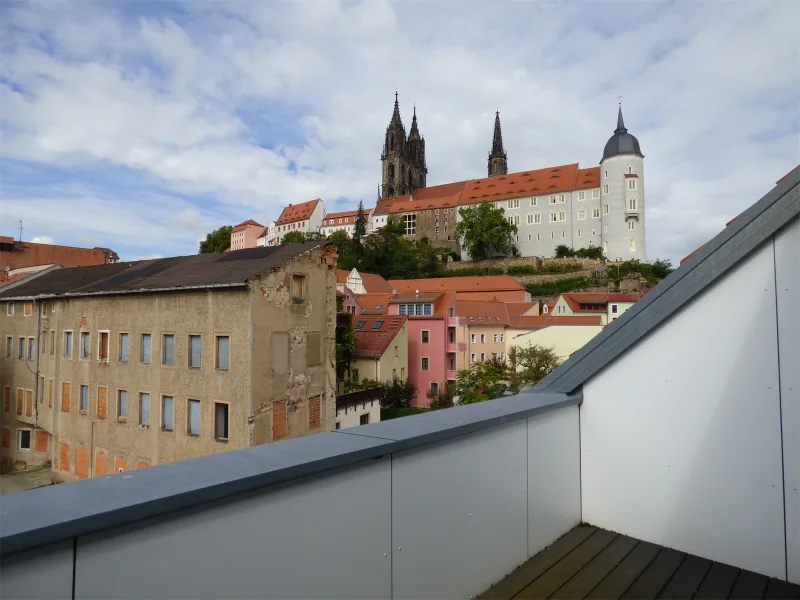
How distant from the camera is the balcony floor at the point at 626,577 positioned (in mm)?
2250

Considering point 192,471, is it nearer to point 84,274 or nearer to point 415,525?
point 415,525

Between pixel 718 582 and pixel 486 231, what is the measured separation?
73.8 meters

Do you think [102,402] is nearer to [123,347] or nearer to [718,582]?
[123,347]

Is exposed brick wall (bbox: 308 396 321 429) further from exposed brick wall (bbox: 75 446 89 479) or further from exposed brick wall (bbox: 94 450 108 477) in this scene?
exposed brick wall (bbox: 75 446 89 479)

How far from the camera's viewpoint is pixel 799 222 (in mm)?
2365

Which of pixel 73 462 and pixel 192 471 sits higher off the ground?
pixel 192 471

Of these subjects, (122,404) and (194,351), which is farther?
(122,404)

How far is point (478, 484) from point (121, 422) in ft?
58.8

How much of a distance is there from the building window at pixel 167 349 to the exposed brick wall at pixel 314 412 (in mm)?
4622

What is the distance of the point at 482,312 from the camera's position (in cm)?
3725

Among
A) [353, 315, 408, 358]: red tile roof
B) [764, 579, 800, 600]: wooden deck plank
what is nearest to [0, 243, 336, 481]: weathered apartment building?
[353, 315, 408, 358]: red tile roof

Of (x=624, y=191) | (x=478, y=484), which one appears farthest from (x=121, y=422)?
(x=624, y=191)

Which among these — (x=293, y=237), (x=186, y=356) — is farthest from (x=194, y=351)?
(x=293, y=237)

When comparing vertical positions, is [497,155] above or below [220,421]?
above
